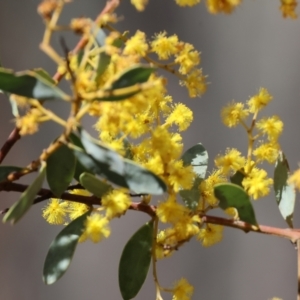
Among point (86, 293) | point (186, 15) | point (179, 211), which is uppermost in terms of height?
point (186, 15)

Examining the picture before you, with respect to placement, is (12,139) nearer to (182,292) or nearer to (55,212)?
(55,212)

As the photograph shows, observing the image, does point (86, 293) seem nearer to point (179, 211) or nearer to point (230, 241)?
point (230, 241)

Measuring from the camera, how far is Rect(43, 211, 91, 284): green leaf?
52 cm

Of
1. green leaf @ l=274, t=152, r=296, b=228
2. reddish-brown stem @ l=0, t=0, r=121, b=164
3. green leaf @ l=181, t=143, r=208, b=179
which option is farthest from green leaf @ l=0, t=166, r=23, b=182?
green leaf @ l=274, t=152, r=296, b=228

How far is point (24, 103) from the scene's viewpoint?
1.48 ft

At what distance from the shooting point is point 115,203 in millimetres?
469

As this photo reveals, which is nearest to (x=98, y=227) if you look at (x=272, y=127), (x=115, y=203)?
(x=115, y=203)

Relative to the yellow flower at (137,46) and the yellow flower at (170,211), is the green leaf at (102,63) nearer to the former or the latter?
the yellow flower at (137,46)

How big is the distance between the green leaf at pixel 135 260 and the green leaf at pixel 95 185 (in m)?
0.10

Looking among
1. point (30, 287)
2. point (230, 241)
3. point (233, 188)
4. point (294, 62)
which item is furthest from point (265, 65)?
point (30, 287)

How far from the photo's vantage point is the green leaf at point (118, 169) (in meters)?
0.42

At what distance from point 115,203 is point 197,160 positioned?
189mm

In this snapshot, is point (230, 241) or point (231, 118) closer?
point (231, 118)

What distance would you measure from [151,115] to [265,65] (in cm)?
47
